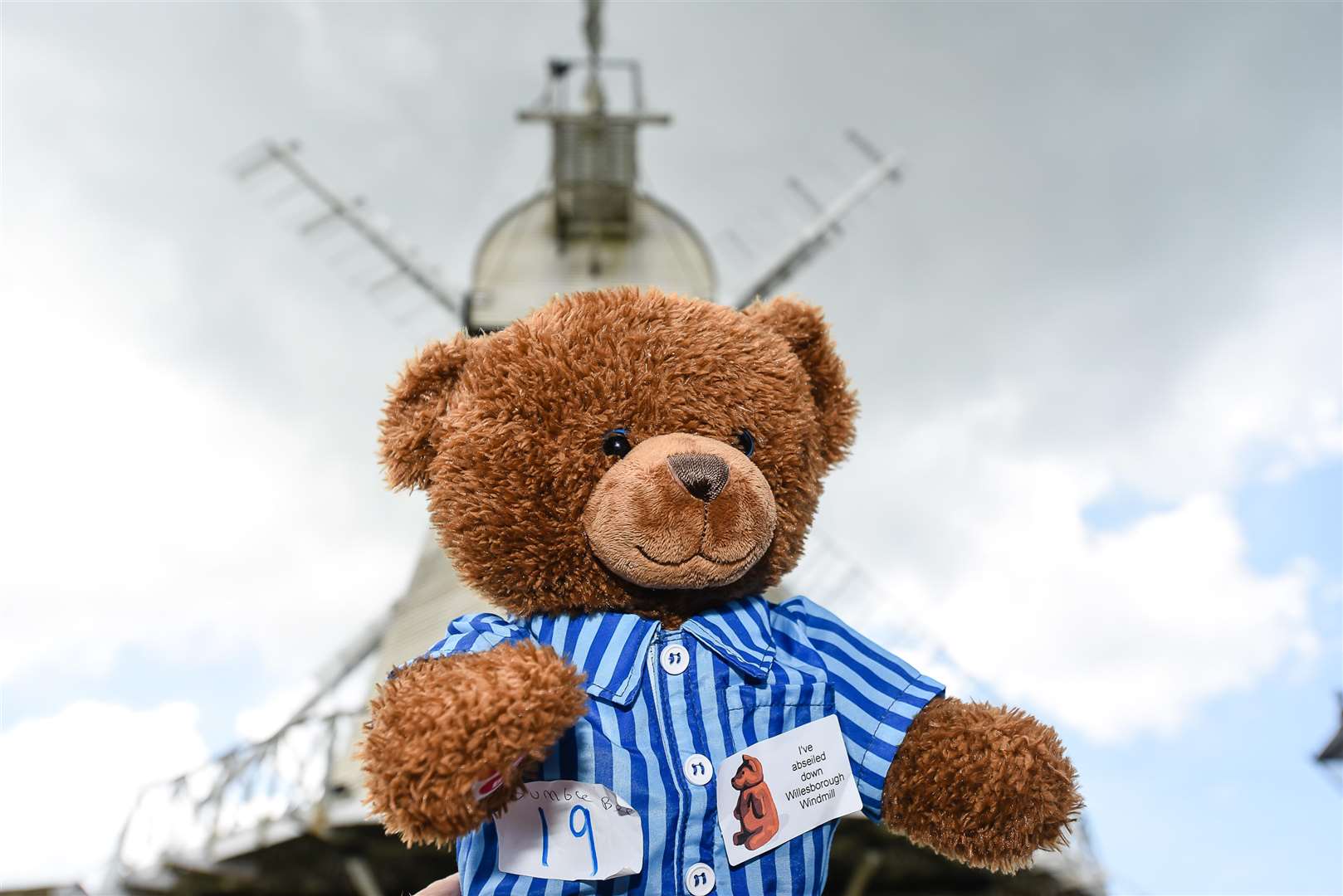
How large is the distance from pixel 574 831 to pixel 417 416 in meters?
0.79

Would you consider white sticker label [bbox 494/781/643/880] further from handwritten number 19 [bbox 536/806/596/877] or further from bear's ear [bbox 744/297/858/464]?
bear's ear [bbox 744/297/858/464]

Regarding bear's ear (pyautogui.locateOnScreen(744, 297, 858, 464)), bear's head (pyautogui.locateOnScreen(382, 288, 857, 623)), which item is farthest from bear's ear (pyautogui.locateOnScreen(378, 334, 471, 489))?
bear's ear (pyautogui.locateOnScreen(744, 297, 858, 464))

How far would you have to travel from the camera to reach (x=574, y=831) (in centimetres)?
140

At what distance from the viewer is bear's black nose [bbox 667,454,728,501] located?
148 cm

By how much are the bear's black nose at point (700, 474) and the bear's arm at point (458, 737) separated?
1.12ft

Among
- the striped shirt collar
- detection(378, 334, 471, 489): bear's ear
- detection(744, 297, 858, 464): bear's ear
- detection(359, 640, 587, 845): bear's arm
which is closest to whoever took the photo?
detection(359, 640, 587, 845): bear's arm

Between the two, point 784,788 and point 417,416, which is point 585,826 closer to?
point 784,788

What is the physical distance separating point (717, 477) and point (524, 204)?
969 centimetres

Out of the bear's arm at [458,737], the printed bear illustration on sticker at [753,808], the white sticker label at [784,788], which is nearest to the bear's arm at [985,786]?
the white sticker label at [784,788]

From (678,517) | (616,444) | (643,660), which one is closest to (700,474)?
(678,517)

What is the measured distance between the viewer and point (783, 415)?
178 cm

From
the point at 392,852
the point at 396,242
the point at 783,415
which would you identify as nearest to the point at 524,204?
the point at 396,242

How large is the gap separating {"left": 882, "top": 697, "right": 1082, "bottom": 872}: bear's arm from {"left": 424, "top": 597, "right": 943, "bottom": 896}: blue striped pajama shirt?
0.05 meters

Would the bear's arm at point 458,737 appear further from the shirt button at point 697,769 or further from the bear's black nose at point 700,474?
the bear's black nose at point 700,474
